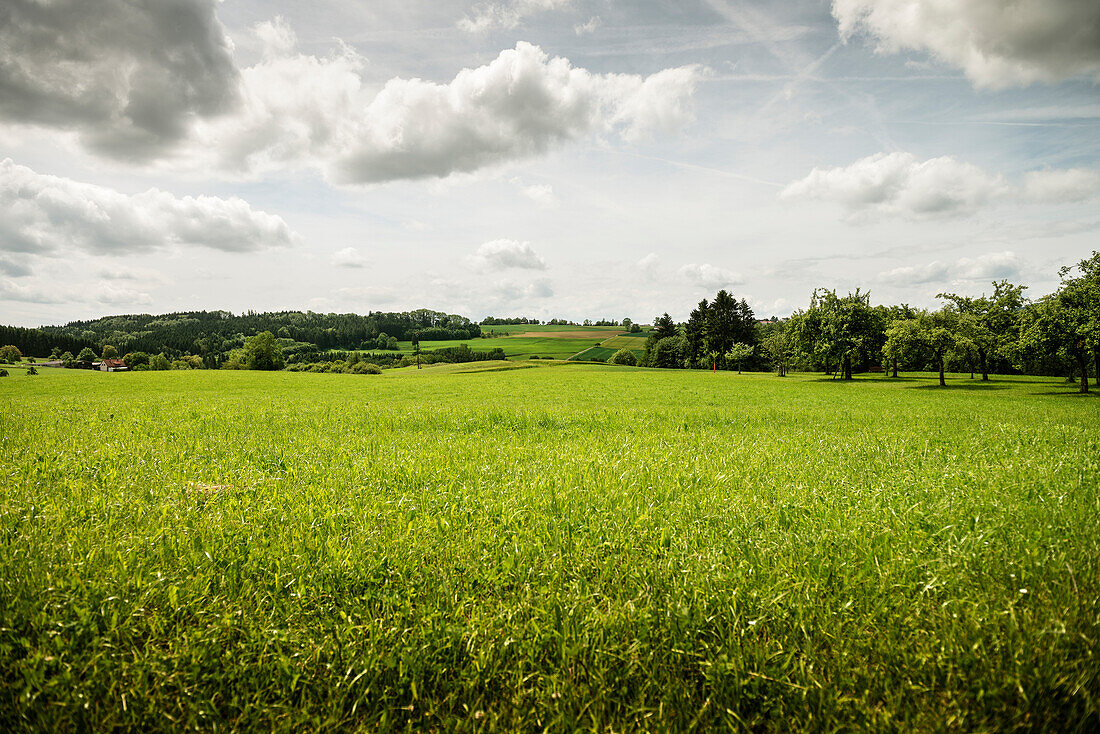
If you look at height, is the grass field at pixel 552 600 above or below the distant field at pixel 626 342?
below

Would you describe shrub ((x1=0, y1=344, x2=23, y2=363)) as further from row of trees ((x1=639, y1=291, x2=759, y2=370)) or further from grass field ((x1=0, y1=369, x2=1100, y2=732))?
row of trees ((x1=639, y1=291, x2=759, y2=370))

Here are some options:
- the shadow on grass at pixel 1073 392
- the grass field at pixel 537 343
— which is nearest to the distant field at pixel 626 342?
the grass field at pixel 537 343

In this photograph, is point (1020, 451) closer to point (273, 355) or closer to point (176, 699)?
point (176, 699)

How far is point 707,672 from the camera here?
9.91 feet

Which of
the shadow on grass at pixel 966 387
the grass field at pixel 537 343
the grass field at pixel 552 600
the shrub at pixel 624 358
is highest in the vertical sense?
the grass field at pixel 537 343

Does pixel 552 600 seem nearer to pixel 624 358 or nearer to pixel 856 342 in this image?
pixel 856 342

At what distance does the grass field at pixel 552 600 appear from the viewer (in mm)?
2807

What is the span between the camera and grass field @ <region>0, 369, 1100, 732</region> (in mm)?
2807

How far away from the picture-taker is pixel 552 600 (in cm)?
362

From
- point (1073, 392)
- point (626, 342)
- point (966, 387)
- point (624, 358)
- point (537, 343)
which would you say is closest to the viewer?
point (1073, 392)

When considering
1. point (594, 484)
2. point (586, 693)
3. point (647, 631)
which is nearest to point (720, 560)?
point (647, 631)

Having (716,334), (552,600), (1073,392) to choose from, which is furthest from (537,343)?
(552,600)

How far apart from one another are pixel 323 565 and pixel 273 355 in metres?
121

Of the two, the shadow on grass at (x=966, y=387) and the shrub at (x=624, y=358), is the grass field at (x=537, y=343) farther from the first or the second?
the shadow on grass at (x=966, y=387)
